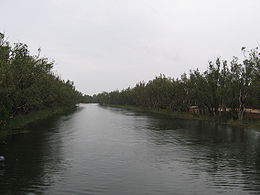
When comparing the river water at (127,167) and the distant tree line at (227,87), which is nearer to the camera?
the river water at (127,167)

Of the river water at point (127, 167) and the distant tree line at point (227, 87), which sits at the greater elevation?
the distant tree line at point (227, 87)

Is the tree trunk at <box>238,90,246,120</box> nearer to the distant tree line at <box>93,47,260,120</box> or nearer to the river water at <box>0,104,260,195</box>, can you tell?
the distant tree line at <box>93,47,260,120</box>

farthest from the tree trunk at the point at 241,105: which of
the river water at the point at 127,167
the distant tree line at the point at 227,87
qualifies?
the river water at the point at 127,167

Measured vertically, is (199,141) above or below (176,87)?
below

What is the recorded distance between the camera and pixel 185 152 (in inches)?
965

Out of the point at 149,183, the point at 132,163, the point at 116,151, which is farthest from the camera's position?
the point at 116,151

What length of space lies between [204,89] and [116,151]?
40544mm

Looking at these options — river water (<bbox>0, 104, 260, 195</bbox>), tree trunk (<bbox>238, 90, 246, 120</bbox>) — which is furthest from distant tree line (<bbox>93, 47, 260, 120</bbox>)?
river water (<bbox>0, 104, 260, 195</bbox>)

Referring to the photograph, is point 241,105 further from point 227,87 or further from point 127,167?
point 127,167

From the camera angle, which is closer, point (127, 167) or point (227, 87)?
point (127, 167)

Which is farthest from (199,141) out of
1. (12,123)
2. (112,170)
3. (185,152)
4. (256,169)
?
(12,123)

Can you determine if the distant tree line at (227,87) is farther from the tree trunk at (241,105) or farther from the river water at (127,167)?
the river water at (127,167)

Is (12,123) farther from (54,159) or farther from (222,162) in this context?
(222,162)

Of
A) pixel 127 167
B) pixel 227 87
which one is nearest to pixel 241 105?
pixel 227 87
